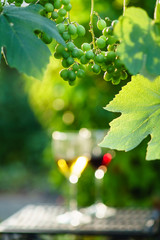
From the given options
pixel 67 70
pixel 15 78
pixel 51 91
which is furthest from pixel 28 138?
pixel 67 70

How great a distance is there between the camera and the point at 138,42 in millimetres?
334

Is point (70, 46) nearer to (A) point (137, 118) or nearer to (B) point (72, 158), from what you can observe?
(A) point (137, 118)

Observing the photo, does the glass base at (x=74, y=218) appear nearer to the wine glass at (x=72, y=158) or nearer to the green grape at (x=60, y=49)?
the wine glass at (x=72, y=158)

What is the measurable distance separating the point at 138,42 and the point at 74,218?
1654 millimetres

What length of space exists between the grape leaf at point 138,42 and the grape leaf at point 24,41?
64 millimetres

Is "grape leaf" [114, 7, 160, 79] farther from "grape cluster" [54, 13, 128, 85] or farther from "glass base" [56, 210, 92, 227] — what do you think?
"glass base" [56, 210, 92, 227]

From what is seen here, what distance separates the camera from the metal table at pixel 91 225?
5.74 feet

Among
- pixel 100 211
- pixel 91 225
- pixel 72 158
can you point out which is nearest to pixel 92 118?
pixel 100 211

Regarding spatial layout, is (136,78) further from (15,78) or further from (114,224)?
(15,78)

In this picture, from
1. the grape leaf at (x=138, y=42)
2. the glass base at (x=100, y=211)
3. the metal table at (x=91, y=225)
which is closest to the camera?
the grape leaf at (x=138, y=42)

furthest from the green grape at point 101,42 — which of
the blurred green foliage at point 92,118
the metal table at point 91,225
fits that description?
the blurred green foliage at point 92,118

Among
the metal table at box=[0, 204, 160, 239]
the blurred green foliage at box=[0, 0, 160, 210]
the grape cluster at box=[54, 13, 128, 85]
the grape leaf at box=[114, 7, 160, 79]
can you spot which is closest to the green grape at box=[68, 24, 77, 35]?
the grape cluster at box=[54, 13, 128, 85]

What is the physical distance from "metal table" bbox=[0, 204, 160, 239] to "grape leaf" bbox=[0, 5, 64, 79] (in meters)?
1.43

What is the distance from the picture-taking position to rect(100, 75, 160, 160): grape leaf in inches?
17.2
